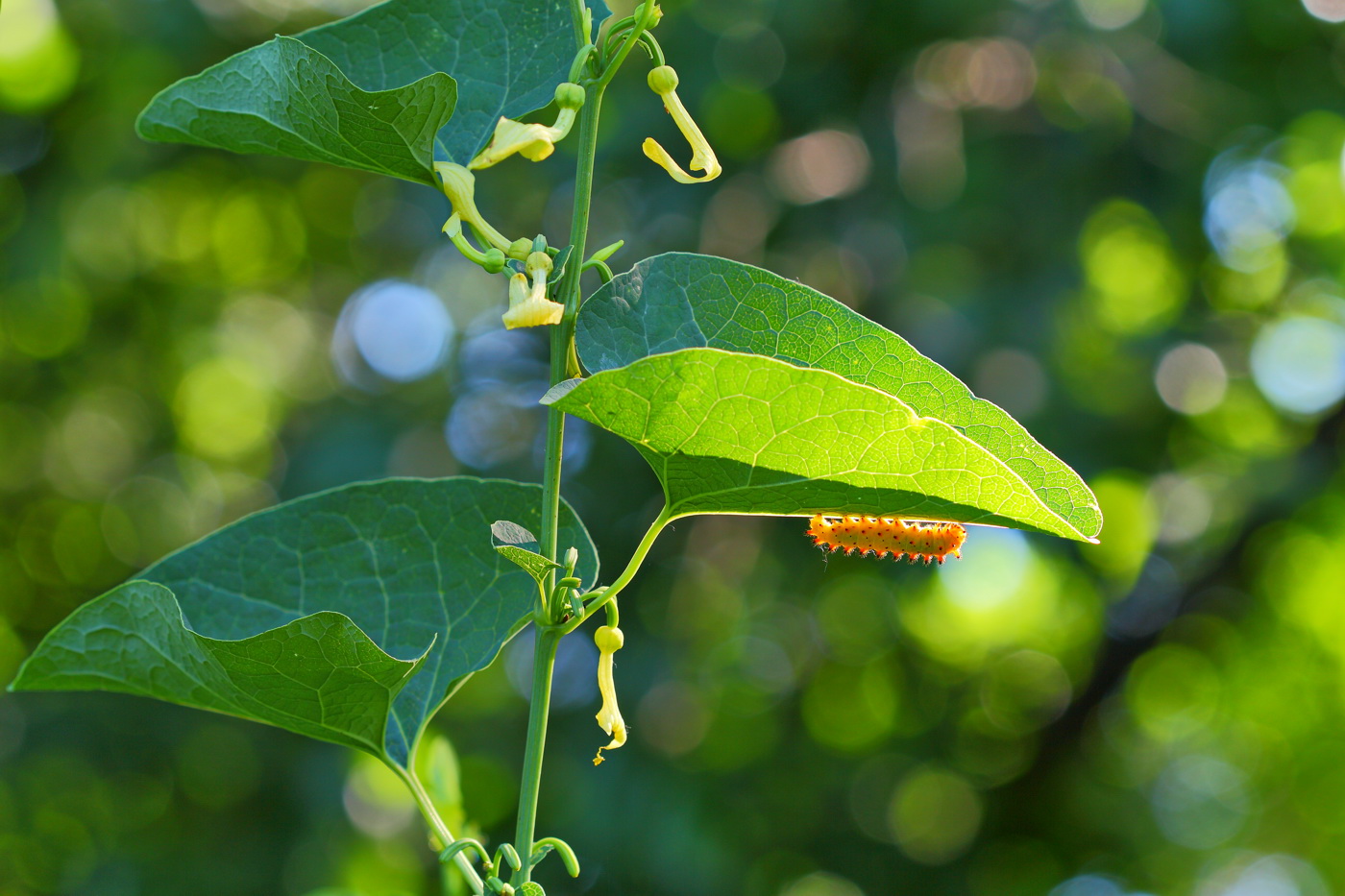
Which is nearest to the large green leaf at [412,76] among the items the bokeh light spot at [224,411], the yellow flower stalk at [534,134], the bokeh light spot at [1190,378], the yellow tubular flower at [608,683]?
the yellow flower stalk at [534,134]

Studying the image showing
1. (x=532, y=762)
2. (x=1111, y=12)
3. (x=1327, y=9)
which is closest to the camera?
(x=532, y=762)

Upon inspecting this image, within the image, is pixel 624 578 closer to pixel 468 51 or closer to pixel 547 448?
pixel 547 448

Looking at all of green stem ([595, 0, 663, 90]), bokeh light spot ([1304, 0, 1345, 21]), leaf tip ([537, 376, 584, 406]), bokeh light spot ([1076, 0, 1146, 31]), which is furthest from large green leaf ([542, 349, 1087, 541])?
bokeh light spot ([1304, 0, 1345, 21])

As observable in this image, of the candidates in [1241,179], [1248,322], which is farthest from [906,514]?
[1241,179]

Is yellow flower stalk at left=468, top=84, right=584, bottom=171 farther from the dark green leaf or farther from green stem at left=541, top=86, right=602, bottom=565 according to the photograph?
the dark green leaf

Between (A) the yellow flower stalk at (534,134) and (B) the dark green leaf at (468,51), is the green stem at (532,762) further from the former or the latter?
(B) the dark green leaf at (468,51)

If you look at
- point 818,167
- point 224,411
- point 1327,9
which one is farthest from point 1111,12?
point 224,411
